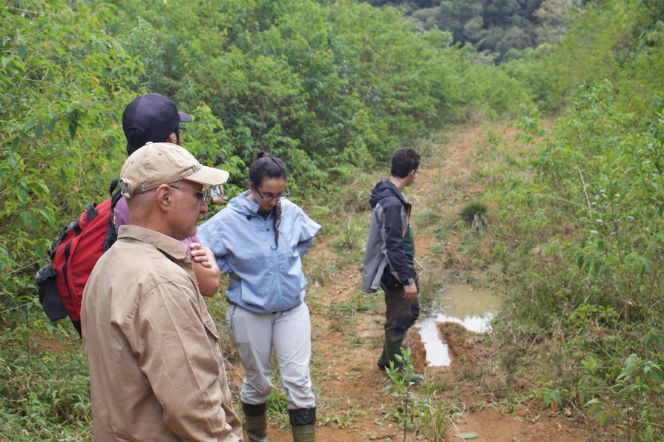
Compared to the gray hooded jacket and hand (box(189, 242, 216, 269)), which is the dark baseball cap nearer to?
hand (box(189, 242, 216, 269))

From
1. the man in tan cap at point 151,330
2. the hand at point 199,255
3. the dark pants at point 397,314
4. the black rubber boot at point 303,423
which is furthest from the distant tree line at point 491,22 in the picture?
the man in tan cap at point 151,330

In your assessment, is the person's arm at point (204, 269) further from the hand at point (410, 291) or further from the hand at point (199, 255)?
the hand at point (410, 291)

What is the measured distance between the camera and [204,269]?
253 centimetres

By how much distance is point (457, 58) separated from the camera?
22.3 m

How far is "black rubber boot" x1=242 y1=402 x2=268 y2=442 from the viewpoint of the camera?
4.00 meters

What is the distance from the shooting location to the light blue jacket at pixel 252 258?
374 centimetres

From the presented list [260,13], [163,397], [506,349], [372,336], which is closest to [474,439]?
[506,349]

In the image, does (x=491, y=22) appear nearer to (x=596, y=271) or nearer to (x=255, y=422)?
(x=596, y=271)

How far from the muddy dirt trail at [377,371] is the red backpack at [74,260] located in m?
2.30

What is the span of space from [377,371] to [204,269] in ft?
11.3

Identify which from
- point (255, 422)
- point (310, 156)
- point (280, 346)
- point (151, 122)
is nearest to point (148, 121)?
point (151, 122)

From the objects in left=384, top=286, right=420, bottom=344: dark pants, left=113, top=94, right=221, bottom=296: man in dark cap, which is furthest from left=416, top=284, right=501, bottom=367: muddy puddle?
left=113, top=94, right=221, bottom=296: man in dark cap

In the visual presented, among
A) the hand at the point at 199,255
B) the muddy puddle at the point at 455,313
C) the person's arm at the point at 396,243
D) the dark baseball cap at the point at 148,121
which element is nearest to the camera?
the hand at the point at 199,255

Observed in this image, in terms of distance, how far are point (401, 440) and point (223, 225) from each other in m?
2.03
